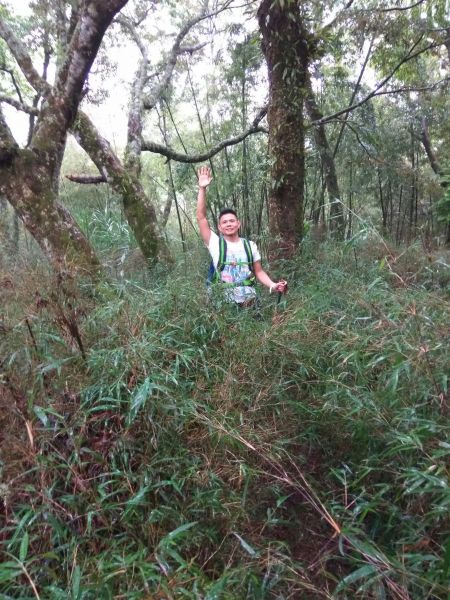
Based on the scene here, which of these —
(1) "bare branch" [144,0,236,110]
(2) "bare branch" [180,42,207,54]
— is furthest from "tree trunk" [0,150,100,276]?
(2) "bare branch" [180,42,207,54]

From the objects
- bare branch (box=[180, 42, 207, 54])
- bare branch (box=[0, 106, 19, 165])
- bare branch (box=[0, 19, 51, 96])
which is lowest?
bare branch (box=[0, 106, 19, 165])

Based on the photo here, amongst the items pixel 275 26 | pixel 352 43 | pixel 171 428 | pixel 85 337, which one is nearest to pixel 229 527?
pixel 171 428

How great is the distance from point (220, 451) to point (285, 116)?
284 centimetres

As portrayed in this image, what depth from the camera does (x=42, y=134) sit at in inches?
130

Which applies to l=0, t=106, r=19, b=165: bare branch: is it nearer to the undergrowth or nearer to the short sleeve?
the undergrowth

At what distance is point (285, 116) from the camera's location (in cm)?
336

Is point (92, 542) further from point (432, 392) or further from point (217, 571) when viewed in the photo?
point (432, 392)

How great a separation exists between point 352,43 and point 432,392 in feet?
14.7

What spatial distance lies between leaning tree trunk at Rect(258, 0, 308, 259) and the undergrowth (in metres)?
1.37

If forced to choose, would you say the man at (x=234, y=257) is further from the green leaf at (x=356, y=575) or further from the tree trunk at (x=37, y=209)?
the green leaf at (x=356, y=575)

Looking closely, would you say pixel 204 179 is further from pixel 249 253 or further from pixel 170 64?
pixel 170 64

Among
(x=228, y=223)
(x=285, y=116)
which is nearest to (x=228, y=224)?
(x=228, y=223)

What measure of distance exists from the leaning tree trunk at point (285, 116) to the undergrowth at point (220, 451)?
1.37 m

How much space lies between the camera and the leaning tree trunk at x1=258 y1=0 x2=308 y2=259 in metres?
3.24
